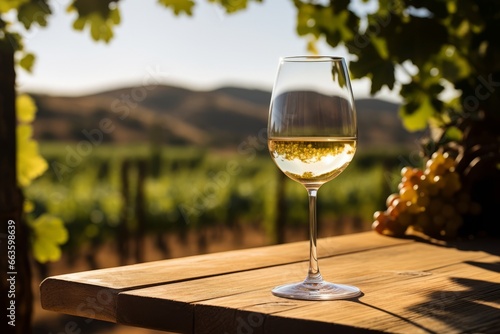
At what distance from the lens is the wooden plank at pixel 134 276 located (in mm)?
1828

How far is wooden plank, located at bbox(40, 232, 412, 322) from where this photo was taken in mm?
1828

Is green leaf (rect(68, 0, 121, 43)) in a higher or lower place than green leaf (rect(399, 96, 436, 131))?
higher

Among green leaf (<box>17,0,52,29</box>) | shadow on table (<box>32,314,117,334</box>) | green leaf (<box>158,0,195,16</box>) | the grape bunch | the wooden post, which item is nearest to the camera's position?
the wooden post

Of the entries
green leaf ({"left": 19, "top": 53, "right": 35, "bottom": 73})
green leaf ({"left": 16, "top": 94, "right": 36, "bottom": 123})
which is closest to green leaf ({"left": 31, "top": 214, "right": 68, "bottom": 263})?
green leaf ({"left": 16, "top": 94, "right": 36, "bottom": 123})

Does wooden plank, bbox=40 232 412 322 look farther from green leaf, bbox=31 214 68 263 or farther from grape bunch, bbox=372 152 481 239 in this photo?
green leaf, bbox=31 214 68 263

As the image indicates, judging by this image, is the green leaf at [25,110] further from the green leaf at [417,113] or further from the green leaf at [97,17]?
the green leaf at [417,113]

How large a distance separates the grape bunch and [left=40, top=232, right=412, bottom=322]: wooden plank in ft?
1.19

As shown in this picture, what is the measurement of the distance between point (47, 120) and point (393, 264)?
5341 centimetres

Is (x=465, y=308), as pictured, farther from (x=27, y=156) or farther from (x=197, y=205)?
(x=197, y=205)

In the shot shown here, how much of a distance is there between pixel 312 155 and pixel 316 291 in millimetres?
307

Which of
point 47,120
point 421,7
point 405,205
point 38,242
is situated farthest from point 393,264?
point 47,120

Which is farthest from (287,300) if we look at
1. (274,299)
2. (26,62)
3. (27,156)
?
(26,62)

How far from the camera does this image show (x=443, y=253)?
245 cm

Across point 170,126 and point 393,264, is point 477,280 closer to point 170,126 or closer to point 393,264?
point 393,264
